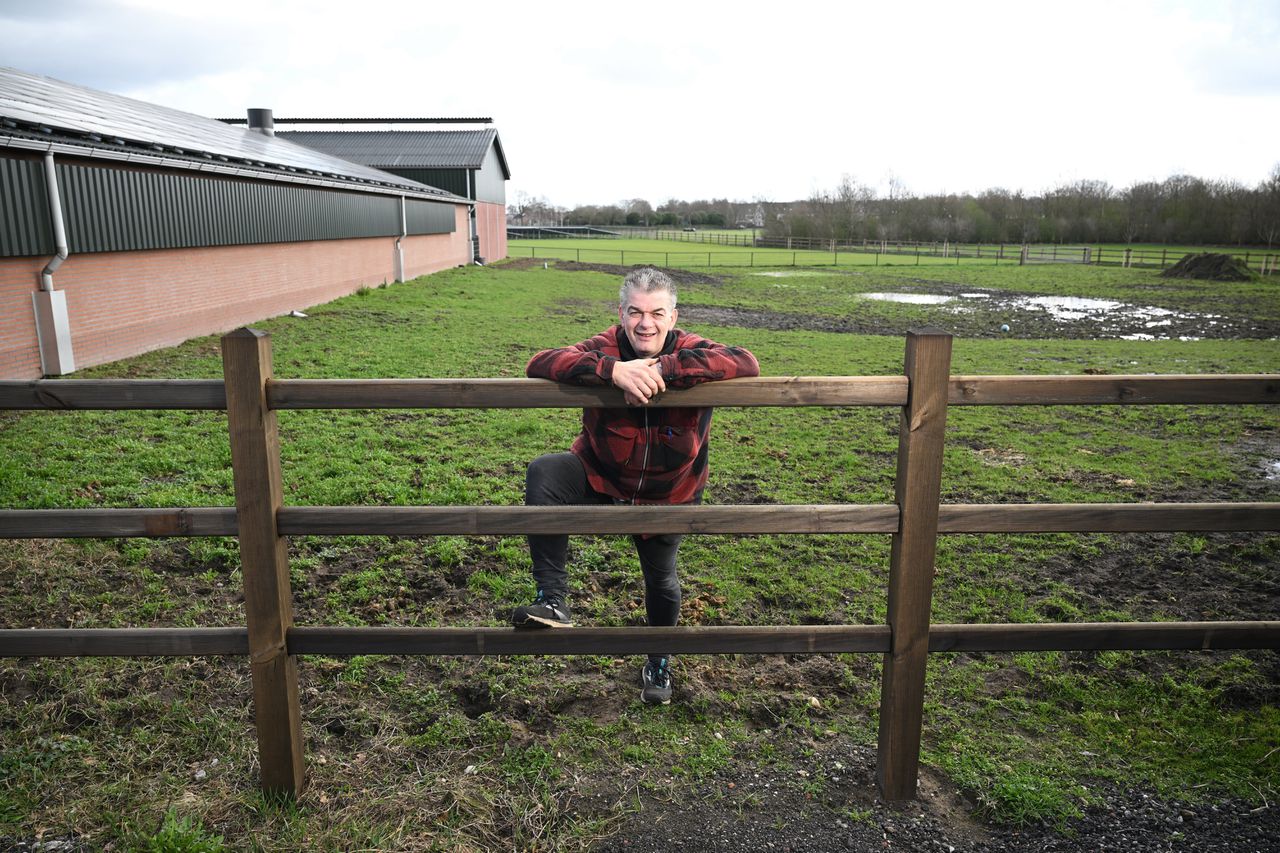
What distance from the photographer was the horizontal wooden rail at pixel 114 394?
9.21ft

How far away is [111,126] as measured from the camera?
14.2 metres

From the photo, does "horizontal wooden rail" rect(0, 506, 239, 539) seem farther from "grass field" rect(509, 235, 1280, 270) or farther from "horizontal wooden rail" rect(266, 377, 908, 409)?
"grass field" rect(509, 235, 1280, 270)

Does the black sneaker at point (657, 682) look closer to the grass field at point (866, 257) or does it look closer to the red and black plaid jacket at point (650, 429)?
the red and black plaid jacket at point (650, 429)

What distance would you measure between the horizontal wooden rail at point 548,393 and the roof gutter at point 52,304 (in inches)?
436

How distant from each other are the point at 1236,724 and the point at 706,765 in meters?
2.26

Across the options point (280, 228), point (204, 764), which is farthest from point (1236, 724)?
point (280, 228)

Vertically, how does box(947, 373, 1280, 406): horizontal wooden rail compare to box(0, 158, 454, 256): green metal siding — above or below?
below

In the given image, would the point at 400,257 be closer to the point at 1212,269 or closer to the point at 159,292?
the point at 159,292

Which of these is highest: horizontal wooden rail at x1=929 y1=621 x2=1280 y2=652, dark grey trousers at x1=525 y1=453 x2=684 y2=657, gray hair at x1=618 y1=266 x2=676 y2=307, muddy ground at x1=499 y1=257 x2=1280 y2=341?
gray hair at x1=618 y1=266 x2=676 y2=307

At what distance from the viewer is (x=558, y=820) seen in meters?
2.97

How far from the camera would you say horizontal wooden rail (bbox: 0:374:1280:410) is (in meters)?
2.81

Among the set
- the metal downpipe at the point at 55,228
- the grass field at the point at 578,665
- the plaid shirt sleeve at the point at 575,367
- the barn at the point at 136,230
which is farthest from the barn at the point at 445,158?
the plaid shirt sleeve at the point at 575,367

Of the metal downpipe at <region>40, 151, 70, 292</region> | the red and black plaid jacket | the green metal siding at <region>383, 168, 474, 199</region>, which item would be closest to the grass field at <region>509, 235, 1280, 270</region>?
the green metal siding at <region>383, 168, 474, 199</region>

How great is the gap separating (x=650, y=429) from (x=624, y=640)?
29.9 inches
